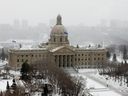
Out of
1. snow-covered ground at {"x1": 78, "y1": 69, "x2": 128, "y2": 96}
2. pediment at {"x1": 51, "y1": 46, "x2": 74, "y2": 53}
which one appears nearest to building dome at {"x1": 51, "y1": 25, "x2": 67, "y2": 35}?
pediment at {"x1": 51, "y1": 46, "x2": 74, "y2": 53}

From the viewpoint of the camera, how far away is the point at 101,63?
8281cm

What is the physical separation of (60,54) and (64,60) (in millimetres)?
1599

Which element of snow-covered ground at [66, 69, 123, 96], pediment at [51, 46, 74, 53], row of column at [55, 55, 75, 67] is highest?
pediment at [51, 46, 74, 53]

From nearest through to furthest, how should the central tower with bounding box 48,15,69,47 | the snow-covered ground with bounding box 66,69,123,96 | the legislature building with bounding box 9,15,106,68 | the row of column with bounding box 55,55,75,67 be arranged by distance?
the snow-covered ground with bounding box 66,69,123,96 < the legislature building with bounding box 9,15,106,68 < the row of column with bounding box 55,55,75,67 < the central tower with bounding box 48,15,69,47

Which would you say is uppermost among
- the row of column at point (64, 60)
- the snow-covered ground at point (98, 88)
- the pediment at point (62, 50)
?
the pediment at point (62, 50)

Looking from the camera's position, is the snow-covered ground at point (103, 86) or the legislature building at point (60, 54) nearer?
the snow-covered ground at point (103, 86)

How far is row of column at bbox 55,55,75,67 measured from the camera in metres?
81.8

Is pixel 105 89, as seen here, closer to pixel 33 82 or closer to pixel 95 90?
pixel 95 90

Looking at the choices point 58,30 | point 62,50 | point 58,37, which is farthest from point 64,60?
point 58,30

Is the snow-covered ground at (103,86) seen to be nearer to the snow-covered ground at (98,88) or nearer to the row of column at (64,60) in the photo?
the snow-covered ground at (98,88)

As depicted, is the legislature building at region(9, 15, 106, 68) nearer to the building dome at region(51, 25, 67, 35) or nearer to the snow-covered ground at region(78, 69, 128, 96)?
the building dome at region(51, 25, 67, 35)

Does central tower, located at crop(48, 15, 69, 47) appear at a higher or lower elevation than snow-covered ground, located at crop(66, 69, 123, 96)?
higher

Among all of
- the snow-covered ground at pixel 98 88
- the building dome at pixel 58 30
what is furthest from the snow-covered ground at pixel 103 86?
the building dome at pixel 58 30

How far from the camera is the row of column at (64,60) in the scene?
81.8m
